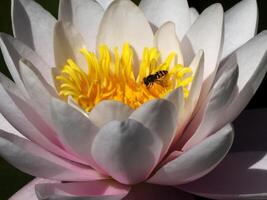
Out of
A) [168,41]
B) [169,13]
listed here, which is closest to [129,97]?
[168,41]

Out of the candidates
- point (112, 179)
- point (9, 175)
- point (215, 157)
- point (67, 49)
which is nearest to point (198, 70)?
point (215, 157)

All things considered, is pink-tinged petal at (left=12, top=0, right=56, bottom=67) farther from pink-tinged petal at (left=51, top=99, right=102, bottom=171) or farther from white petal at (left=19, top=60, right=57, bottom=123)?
pink-tinged petal at (left=51, top=99, right=102, bottom=171)

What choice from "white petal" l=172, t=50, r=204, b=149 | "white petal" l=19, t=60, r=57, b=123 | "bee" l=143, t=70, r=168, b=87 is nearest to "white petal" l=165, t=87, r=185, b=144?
"white petal" l=172, t=50, r=204, b=149

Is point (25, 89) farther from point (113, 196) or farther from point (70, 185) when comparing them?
point (113, 196)

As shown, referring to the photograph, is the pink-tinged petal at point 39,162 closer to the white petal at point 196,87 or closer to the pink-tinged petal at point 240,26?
the white petal at point 196,87

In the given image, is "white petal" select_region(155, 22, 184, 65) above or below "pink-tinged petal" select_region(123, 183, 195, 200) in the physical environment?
above
